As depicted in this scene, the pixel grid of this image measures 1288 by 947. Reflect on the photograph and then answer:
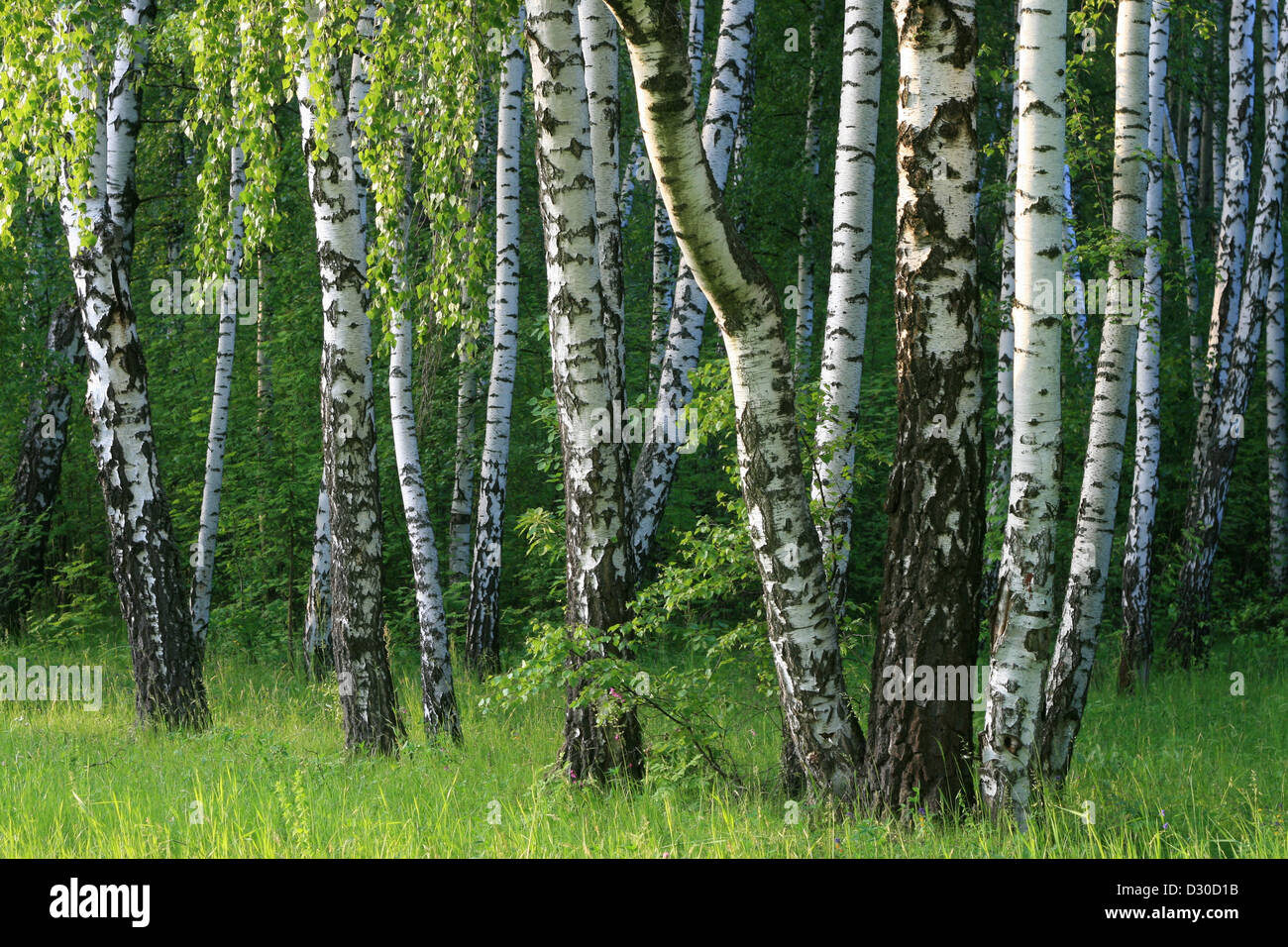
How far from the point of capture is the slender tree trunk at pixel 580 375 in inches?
226

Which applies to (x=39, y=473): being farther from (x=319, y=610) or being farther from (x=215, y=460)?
(x=319, y=610)

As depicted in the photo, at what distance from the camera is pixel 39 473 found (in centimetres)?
1377

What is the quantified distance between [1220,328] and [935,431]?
1024 cm

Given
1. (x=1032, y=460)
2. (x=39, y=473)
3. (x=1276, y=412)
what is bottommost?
(x=1032, y=460)

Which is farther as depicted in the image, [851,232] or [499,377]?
[499,377]

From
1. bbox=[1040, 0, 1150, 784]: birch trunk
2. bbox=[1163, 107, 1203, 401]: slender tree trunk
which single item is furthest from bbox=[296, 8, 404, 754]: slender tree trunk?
bbox=[1163, 107, 1203, 401]: slender tree trunk

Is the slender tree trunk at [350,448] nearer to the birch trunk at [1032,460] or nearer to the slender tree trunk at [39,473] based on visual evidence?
the birch trunk at [1032,460]

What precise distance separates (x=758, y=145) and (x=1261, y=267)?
668cm

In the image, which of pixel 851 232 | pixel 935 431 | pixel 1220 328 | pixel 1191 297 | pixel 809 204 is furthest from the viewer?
pixel 1191 297

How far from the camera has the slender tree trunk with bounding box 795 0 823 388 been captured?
48.0ft

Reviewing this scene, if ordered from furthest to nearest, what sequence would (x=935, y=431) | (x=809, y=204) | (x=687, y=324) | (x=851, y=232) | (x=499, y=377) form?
(x=809, y=204) < (x=499, y=377) < (x=687, y=324) < (x=851, y=232) < (x=935, y=431)

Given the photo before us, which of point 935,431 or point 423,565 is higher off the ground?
point 935,431

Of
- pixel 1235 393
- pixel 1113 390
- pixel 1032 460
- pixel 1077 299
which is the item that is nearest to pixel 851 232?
Answer: pixel 1113 390
